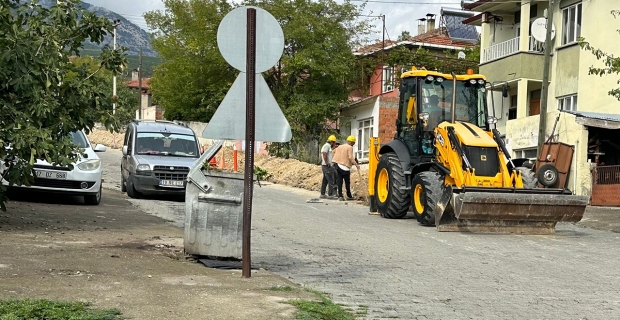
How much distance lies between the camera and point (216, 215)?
1010 cm

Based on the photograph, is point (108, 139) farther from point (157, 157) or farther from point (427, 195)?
point (427, 195)

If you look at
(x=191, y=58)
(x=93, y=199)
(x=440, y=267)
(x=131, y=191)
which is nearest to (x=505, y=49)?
(x=191, y=58)

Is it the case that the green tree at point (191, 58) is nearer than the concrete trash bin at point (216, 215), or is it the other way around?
the concrete trash bin at point (216, 215)

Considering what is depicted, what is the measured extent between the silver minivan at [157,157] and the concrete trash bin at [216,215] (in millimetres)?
10556

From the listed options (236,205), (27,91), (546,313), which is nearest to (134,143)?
(27,91)

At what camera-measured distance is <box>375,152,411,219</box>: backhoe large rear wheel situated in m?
18.4

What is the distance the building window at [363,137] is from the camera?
45438mm

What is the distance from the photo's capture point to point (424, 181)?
17.0 m

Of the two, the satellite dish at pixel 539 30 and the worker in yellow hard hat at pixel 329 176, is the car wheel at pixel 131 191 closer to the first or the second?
the worker in yellow hard hat at pixel 329 176

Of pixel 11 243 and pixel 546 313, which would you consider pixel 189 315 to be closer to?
pixel 546 313

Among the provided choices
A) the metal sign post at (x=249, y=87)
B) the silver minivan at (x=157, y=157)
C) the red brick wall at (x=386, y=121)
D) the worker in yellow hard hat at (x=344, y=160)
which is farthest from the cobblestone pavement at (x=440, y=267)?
the red brick wall at (x=386, y=121)

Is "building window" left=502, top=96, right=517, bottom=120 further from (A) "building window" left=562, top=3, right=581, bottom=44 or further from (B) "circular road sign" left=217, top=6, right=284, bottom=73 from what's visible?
(B) "circular road sign" left=217, top=6, right=284, bottom=73

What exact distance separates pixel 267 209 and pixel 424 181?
4.07 m

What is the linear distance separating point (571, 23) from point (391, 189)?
1691 cm
